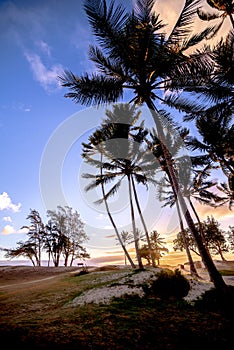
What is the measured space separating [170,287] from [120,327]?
365 centimetres

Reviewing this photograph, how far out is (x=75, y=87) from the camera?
905 cm

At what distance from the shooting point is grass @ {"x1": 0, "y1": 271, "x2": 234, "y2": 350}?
11.2 feet

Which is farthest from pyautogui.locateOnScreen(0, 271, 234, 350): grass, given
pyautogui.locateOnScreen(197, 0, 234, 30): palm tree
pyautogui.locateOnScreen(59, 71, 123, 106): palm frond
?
pyautogui.locateOnScreen(197, 0, 234, 30): palm tree

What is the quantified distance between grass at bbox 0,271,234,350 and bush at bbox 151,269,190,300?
2.67 feet

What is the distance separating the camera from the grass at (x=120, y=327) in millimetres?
3422

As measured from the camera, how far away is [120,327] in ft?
13.5

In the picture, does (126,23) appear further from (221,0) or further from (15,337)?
(15,337)

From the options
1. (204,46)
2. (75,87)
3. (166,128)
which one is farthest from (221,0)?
(75,87)

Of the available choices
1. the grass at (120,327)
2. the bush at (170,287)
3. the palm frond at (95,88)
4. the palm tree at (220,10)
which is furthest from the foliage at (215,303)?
the palm tree at (220,10)

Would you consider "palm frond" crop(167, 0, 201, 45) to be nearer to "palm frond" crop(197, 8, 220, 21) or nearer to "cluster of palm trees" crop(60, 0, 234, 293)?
"cluster of palm trees" crop(60, 0, 234, 293)

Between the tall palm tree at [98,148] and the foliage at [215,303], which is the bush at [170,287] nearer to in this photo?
the foliage at [215,303]

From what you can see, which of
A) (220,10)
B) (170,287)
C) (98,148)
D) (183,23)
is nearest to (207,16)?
(220,10)

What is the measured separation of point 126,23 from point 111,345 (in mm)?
10843

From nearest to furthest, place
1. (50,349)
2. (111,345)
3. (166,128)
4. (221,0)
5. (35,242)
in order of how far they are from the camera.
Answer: (50,349) → (111,345) → (166,128) → (221,0) → (35,242)
